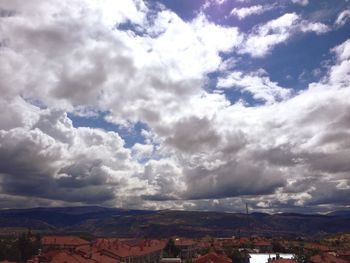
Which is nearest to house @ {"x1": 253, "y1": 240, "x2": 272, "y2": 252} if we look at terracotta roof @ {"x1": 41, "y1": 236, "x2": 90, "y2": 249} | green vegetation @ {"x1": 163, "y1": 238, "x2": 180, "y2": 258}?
green vegetation @ {"x1": 163, "y1": 238, "x2": 180, "y2": 258}

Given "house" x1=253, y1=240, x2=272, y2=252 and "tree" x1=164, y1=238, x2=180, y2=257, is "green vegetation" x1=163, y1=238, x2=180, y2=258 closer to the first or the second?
"tree" x1=164, y1=238, x2=180, y2=257

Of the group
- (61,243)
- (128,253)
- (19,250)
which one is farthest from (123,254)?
(61,243)

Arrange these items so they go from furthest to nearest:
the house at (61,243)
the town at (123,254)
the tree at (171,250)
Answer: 1. the house at (61,243)
2. the tree at (171,250)
3. the town at (123,254)

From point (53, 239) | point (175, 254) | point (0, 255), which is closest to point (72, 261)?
point (0, 255)

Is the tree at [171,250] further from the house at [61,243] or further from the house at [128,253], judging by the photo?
the house at [61,243]

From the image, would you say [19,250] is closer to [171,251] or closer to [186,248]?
[171,251]

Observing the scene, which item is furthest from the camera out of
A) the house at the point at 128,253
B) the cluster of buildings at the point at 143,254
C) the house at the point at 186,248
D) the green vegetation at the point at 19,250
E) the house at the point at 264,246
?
the house at the point at 264,246

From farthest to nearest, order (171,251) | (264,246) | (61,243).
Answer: (264,246)
(61,243)
(171,251)

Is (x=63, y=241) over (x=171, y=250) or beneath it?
over

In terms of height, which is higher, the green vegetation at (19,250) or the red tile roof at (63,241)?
the red tile roof at (63,241)

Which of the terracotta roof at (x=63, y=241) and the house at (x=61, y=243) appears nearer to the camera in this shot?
the house at (x=61, y=243)

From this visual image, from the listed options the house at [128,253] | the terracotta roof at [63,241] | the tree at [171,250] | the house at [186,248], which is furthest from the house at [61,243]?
the house at [186,248]

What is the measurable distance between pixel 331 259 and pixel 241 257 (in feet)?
82.0

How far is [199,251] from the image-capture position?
175m
